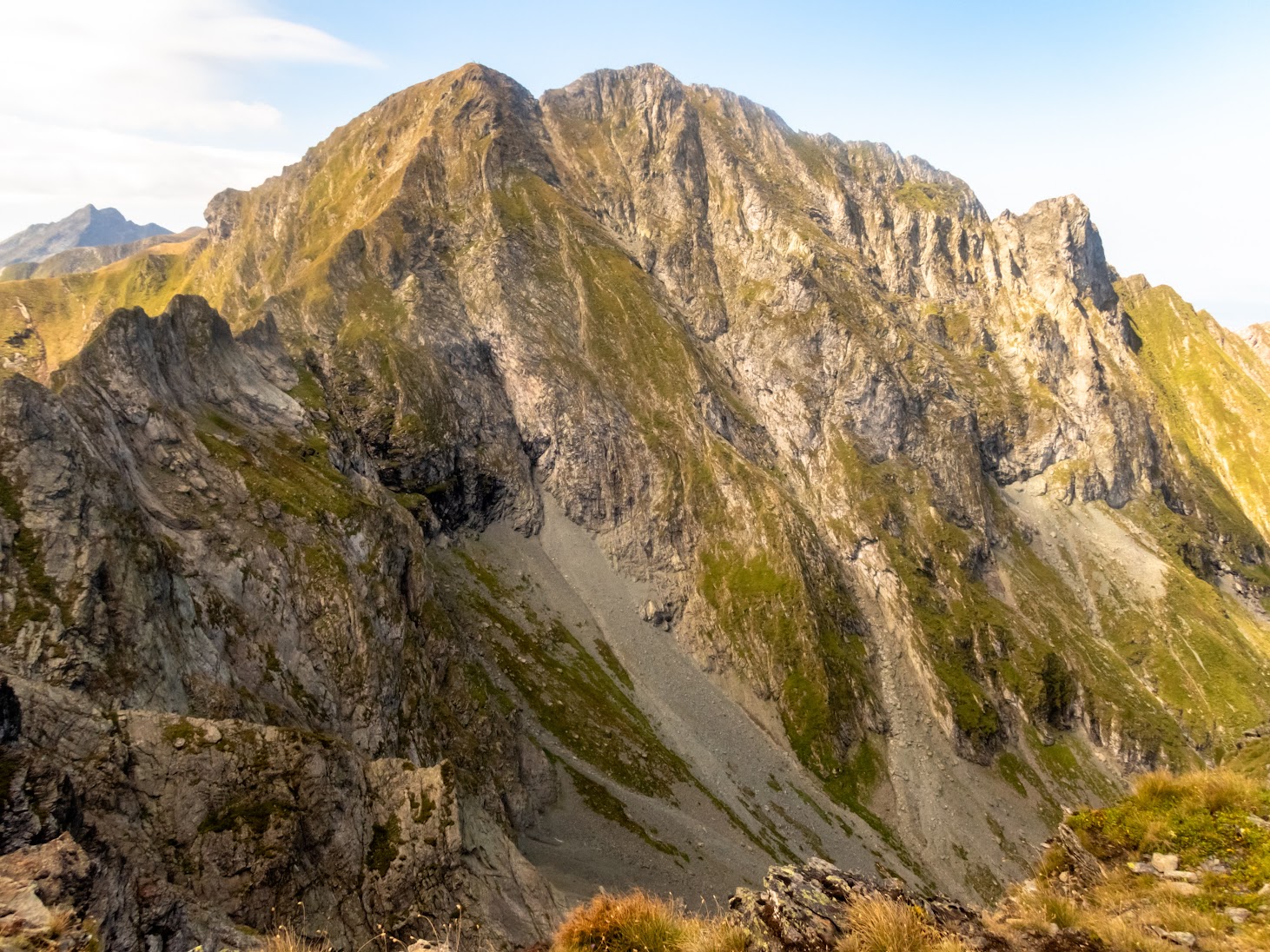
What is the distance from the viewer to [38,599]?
119 ft

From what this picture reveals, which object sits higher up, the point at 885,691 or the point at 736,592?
the point at 736,592

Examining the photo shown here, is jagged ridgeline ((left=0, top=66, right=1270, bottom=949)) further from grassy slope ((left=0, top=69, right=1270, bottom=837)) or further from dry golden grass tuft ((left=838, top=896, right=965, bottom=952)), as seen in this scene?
dry golden grass tuft ((left=838, top=896, right=965, bottom=952))

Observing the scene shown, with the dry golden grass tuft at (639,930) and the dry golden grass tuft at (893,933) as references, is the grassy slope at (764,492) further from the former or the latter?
the dry golden grass tuft at (893,933)

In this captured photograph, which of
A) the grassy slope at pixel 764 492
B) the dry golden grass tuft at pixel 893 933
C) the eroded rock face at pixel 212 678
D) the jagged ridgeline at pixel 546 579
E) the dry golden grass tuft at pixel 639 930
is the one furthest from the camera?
the grassy slope at pixel 764 492

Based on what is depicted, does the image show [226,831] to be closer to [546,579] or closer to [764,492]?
[546,579]

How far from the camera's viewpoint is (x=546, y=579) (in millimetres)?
129375

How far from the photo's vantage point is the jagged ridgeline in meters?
33.0

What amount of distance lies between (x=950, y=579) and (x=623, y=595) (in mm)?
77342

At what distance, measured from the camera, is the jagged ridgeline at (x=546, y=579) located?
1299 inches

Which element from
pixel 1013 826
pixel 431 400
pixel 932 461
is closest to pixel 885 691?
pixel 1013 826

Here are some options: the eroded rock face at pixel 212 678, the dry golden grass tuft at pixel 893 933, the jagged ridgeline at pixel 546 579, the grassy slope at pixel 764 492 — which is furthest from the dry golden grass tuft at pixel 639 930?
the grassy slope at pixel 764 492

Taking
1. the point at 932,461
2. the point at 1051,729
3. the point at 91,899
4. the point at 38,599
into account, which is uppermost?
the point at 932,461

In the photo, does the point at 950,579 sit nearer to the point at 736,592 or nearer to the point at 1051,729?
the point at 1051,729

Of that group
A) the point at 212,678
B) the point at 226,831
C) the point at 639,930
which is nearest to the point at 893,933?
the point at 639,930
